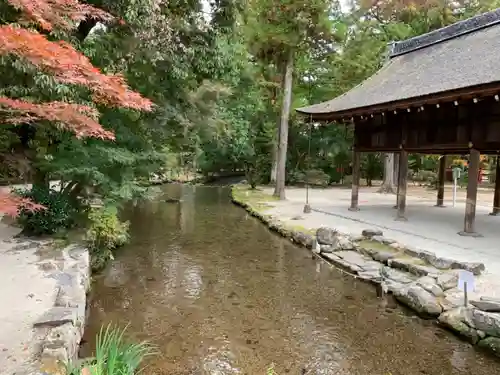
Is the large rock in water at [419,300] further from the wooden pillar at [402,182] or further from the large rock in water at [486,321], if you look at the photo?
the wooden pillar at [402,182]

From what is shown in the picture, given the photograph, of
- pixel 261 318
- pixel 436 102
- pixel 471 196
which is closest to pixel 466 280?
pixel 261 318

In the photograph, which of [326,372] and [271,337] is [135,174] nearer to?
[271,337]

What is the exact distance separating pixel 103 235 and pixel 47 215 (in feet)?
3.81

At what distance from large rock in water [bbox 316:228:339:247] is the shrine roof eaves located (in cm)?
349

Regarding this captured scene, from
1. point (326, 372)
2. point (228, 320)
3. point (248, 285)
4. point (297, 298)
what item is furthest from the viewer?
point (248, 285)

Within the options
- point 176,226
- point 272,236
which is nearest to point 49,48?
point 272,236

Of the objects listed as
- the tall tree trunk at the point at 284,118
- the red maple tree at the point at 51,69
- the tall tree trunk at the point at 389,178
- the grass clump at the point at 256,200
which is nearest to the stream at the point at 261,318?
the red maple tree at the point at 51,69

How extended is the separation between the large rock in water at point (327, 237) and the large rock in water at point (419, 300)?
2725mm

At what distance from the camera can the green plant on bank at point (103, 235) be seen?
763cm

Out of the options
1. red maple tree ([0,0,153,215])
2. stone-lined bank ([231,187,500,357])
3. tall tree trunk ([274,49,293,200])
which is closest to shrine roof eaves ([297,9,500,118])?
tall tree trunk ([274,49,293,200])

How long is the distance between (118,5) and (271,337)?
598cm

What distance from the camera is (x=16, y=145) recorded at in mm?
8180

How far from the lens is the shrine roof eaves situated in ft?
27.7

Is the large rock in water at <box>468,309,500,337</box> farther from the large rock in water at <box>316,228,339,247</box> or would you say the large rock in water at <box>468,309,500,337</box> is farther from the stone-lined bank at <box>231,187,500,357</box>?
the large rock in water at <box>316,228,339,247</box>
